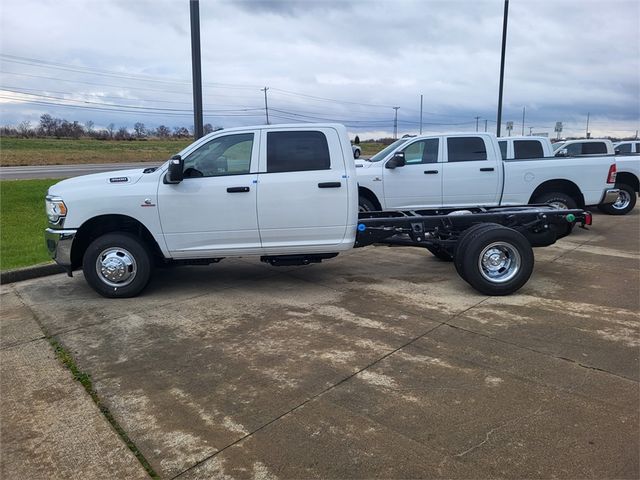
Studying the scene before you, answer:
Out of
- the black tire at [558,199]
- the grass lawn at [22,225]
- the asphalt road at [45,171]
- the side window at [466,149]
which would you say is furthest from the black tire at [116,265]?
the asphalt road at [45,171]

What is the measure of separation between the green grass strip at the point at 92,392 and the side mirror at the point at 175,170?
81.7 inches

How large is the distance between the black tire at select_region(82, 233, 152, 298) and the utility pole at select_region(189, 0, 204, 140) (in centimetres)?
328

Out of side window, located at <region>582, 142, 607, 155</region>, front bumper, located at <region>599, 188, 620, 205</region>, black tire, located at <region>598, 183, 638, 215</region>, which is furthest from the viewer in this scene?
Result: side window, located at <region>582, 142, 607, 155</region>

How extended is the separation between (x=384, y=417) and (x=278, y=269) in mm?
4299

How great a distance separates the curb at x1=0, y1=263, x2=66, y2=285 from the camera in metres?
6.89

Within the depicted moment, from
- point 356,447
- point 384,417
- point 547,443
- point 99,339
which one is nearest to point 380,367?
point 384,417

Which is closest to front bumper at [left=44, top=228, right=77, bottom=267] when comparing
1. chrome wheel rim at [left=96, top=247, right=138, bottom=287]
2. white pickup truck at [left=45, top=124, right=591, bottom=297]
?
white pickup truck at [left=45, top=124, right=591, bottom=297]

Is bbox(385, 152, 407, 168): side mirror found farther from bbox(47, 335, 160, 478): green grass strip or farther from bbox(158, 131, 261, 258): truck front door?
bbox(47, 335, 160, 478): green grass strip

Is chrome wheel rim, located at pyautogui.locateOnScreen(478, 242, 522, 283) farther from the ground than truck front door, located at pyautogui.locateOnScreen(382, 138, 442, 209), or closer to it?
closer to it

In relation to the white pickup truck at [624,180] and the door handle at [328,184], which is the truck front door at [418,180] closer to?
the door handle at [328,184]

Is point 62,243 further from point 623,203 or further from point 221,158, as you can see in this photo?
point 623,203

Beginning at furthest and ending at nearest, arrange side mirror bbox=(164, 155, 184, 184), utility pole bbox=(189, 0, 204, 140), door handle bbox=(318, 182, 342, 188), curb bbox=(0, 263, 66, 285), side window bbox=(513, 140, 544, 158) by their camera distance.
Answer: side window bbox=(513, 140, 544, 158), utility pole bbox=(189, 0, 204, 140), curb bbox=(0, 263, 66, 285), door handle bbox=(318, 182, 342, 188), side mirror bbox=(164, 155, 184, 184)

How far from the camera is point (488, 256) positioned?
6.05 meters

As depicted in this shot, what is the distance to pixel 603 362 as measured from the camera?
13.5ft
